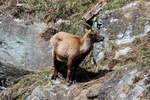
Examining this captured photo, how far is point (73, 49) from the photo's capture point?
1342 cm

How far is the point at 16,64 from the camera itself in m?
16.9

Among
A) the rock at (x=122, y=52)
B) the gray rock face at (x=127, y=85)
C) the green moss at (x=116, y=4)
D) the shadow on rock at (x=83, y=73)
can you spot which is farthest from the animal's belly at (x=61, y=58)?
the green moss at (x=116, y=4)

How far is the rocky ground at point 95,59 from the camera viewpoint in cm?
1200

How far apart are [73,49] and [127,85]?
6.87 ft

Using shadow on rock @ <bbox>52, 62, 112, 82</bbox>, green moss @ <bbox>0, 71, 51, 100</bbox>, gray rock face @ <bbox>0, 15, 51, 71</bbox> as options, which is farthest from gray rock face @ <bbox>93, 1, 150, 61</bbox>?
gray rock face @ <bbox>0, 15, 51, 71</bbox>

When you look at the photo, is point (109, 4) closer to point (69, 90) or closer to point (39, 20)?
point (39, 20)

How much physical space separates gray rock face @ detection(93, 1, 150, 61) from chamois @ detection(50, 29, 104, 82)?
1.09m

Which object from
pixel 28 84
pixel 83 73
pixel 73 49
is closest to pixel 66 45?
pixel 73 49

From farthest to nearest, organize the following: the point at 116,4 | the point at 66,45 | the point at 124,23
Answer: the point at 116,4, the point at 124,23, the point at 66,45

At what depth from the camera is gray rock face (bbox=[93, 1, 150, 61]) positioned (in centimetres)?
1471

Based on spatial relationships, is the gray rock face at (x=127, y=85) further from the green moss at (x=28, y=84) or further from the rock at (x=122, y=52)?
the green moss at (x=28, y=84)

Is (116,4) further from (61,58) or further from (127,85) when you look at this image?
(127,85)

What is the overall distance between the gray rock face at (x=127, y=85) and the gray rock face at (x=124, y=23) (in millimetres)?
2410

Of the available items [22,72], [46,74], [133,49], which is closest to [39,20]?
[22,72]
